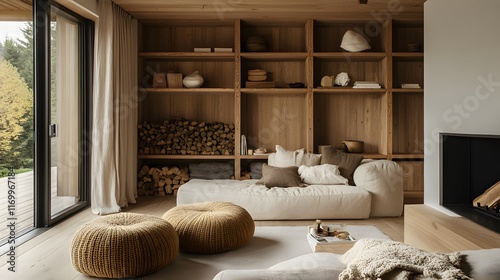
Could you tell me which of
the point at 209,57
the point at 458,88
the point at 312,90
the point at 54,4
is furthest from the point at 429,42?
the point at 54,4

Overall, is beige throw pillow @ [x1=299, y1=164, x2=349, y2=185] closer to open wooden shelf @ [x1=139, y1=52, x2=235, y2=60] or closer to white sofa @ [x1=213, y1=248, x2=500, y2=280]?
open wooden shelf @ [x1=139, y1=52, x2=235, y2=60]

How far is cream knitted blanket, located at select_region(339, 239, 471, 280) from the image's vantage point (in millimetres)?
1043

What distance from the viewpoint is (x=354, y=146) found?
5645 mm

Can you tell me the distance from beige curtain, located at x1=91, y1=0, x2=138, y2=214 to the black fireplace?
330 cm

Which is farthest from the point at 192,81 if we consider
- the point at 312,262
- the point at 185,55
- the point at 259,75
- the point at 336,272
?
the point at 336,272

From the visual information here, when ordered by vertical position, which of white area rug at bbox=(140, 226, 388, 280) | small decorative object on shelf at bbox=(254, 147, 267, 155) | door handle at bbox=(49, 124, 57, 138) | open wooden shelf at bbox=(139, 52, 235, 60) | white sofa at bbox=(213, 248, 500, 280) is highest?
open wooden shelf at bbox=(139, 52, 235, 60)

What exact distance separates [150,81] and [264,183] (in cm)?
242

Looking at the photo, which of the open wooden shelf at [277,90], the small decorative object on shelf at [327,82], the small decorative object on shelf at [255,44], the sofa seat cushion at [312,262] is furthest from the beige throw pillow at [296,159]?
the sofa seat cushion at [312,262]

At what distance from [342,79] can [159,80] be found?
97.0 inches

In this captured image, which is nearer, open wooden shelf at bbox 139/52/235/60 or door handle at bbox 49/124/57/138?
door handle at bbox 49/124/57/138

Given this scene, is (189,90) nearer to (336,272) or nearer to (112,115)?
(112,115)

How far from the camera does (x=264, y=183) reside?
4672 mm

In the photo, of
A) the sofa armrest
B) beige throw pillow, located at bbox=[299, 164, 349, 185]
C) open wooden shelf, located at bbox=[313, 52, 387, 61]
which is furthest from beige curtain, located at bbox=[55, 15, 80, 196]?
the sofa armrest

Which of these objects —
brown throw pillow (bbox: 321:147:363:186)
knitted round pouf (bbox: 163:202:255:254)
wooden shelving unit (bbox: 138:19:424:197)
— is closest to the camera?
knitted round pouf (bbox: 163:202:255:254)
